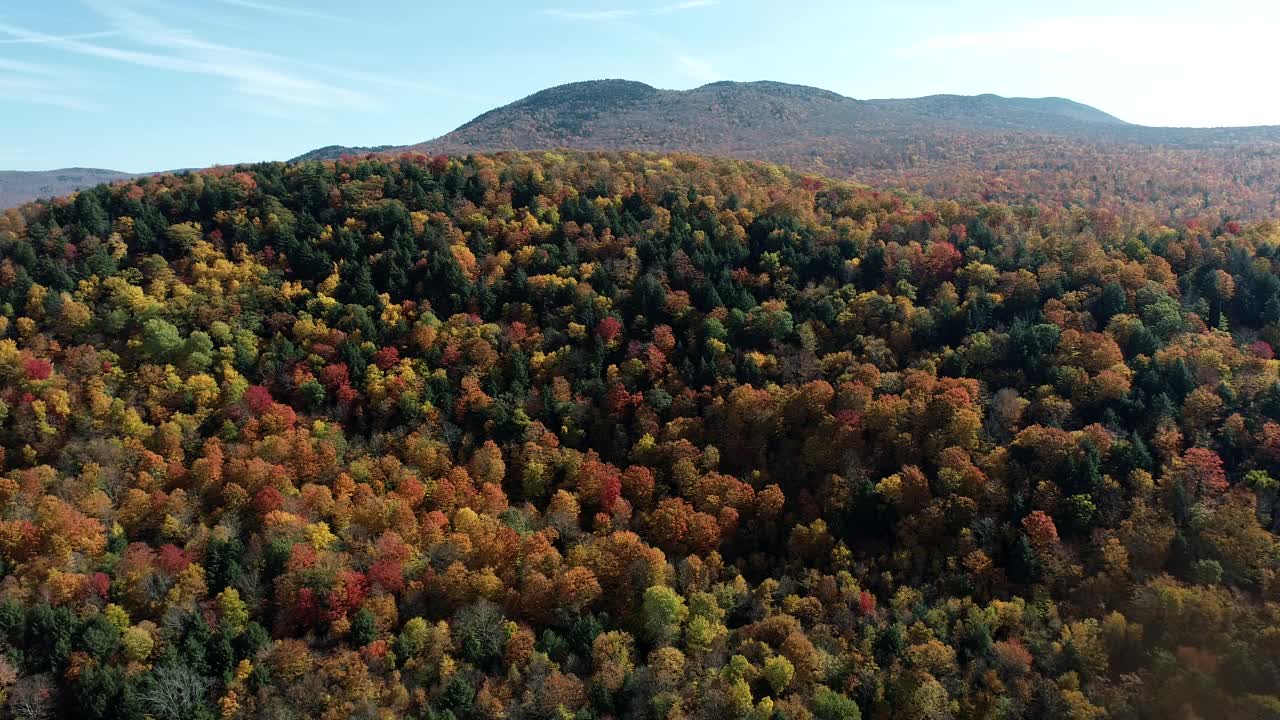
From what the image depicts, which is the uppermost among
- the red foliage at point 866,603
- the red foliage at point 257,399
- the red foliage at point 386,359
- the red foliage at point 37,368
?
the red foliage at point 37,368

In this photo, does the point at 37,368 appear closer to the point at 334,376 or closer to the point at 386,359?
the point at 334,376

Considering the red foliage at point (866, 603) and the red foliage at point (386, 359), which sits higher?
the red foliage at point (386, 359)

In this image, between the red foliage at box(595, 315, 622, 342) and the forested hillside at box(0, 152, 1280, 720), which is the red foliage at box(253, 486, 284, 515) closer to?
the forested hillside at box(0, 152, 1280, 720)

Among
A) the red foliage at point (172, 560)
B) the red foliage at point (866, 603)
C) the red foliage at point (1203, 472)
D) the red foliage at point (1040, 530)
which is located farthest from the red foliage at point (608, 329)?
the red foliage at point (1203, 472)

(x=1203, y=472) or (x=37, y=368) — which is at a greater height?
(x=37, y=368)

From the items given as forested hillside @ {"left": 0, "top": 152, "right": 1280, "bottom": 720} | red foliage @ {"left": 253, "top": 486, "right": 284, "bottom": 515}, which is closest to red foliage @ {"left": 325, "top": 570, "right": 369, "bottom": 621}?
forested hillside @ {"left": 0, "top": 152, "right": 1280, "bottom": 720}

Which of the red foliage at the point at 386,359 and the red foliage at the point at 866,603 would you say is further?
the red foliage at the point at 386,359

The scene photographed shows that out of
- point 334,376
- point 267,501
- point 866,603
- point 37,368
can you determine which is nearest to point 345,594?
point 267,501

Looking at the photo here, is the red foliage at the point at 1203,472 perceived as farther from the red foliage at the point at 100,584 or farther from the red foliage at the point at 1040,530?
A: the red foliage at the point at 100,584

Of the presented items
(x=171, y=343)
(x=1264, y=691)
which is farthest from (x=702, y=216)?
(x=1264, y=691)
